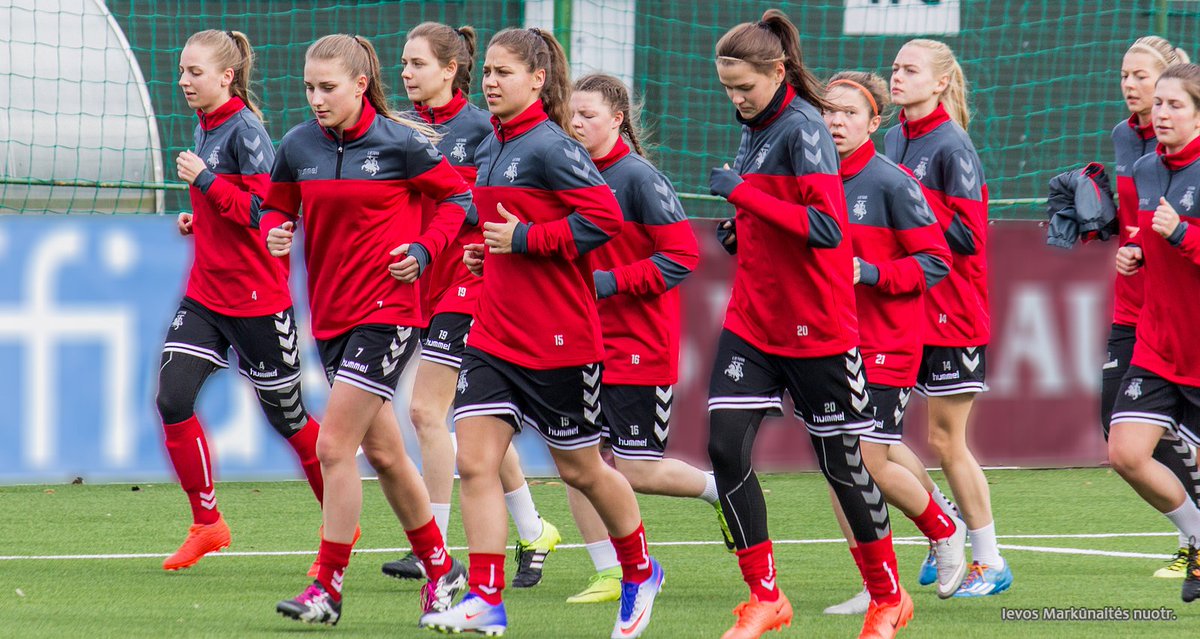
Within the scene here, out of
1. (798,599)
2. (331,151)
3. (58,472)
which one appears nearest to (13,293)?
(58,472)

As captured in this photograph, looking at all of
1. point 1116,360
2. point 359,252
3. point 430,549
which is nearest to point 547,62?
point 359,252

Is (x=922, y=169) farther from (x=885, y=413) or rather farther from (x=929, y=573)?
(x=929, y=573)

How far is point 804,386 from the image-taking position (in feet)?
18.0

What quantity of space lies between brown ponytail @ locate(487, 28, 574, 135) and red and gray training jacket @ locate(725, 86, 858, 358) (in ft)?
2.05

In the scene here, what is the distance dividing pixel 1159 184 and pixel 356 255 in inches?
113

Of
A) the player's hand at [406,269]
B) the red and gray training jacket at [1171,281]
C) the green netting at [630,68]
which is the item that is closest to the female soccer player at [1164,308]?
the red and gray training jacket at [1171,281]

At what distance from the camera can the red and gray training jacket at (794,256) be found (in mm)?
5340

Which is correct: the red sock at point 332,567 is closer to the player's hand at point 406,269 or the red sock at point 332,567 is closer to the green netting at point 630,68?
the player's hand at point 406,269

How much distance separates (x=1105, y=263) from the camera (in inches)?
424

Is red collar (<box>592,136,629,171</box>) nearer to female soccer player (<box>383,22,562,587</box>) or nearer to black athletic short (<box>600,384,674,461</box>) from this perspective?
female soccer player (<box>383,22,562,587</box>)

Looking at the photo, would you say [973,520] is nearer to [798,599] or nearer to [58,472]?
[798,599]

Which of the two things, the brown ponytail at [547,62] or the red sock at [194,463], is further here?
the red sock at [194,463]

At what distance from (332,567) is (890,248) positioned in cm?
231

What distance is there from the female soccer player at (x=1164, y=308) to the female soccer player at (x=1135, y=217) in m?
0.46
